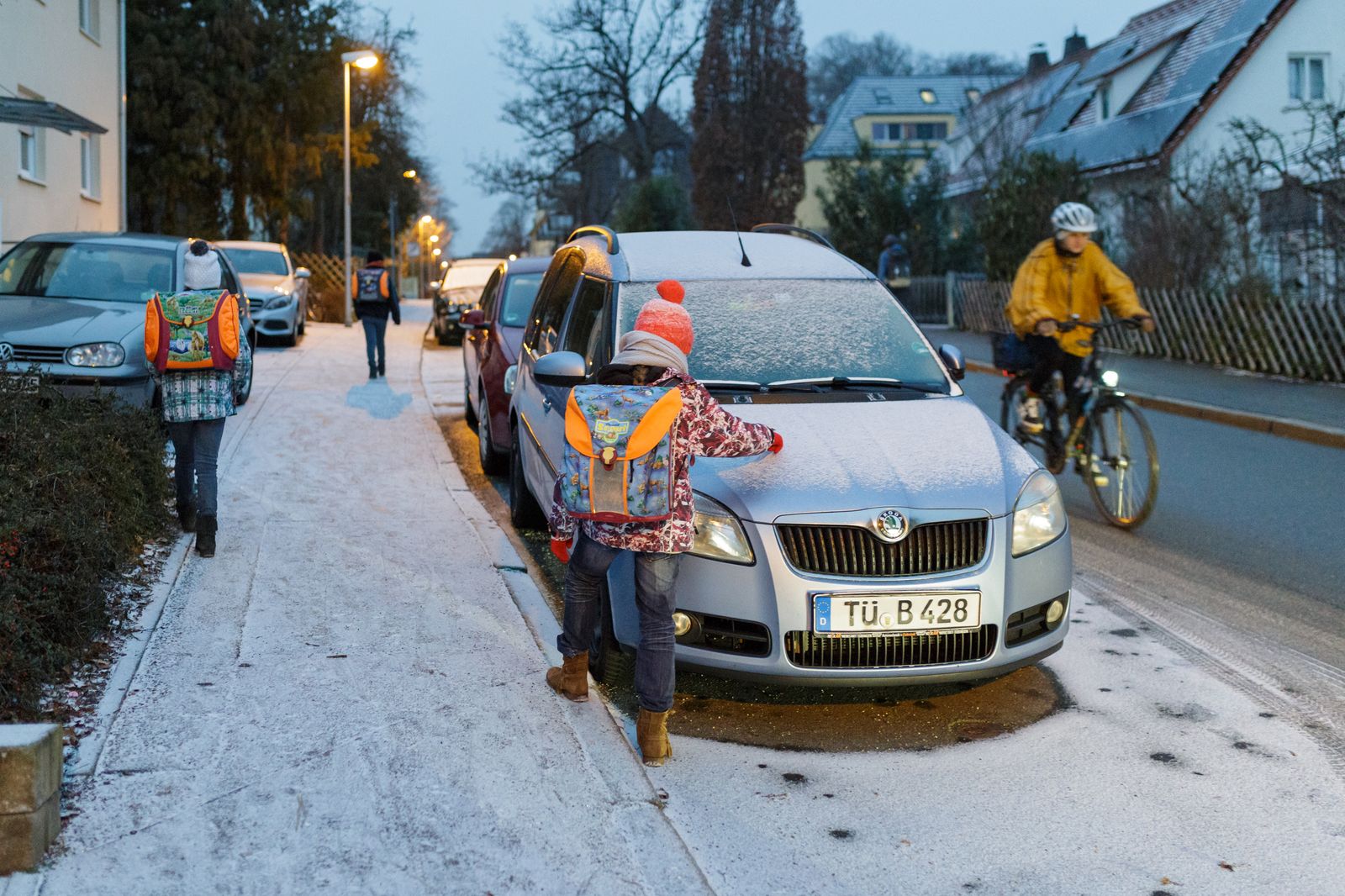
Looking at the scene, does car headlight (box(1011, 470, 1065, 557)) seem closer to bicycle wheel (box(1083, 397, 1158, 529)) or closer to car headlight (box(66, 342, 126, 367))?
bicycle wheel (box(1083, 397, 1158, 529))

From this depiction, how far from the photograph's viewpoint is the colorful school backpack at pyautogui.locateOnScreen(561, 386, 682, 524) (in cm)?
452

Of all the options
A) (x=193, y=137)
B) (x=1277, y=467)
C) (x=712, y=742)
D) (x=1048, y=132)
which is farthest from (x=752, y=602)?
(x=1048, y=132)

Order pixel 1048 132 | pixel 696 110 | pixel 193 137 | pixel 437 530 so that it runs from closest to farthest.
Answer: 1. pixel 437 530
2. pixel 193 137
3. pixel 1048 132
4. pixel 696 110

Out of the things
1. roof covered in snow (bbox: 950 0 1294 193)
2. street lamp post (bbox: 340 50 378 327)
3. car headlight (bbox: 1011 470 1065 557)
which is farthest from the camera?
roof covered in snow (bbox: 950 0 1294 193)

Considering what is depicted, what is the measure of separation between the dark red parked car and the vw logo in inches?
192

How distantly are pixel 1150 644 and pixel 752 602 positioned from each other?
7.27 ft

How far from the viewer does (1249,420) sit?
14.1m

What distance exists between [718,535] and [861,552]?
480 millimetres

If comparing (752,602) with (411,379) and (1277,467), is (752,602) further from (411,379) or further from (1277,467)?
A: (411,379)

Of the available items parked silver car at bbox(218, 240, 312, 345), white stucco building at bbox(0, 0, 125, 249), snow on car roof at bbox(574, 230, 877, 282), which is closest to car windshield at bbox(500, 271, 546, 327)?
snow on car roof at bbox(574, 230, 877, 282)

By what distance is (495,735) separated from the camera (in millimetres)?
4773

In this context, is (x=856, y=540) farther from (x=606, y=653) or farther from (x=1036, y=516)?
(x=606, y=653)

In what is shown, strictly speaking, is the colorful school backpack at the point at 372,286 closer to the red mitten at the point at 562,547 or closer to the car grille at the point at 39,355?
the car grille at the point at 39,355

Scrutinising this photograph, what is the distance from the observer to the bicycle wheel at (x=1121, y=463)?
8547mm
